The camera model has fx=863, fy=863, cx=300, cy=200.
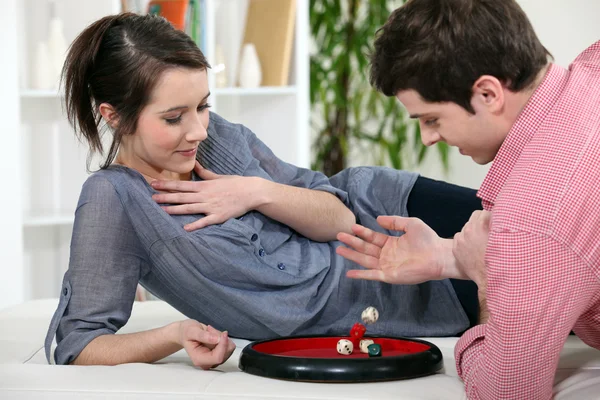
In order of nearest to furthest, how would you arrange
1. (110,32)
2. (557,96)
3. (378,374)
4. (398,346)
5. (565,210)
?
(565,210) → (557,96) → (378,374) → (398,346) → (110,32)

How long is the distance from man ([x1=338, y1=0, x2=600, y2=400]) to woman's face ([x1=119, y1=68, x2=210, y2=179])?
1.54 feet

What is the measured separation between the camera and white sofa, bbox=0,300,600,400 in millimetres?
1328

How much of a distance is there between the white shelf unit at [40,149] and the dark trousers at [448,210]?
1522mm

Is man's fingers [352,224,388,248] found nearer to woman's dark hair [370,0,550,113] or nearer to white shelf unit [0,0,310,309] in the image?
woman's dark hair [370,0,550,113]

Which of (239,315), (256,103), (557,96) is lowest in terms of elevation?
(239,315)

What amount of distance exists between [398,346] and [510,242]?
49cm

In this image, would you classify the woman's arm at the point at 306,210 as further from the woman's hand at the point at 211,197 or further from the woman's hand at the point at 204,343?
the woman's hand at the point at 204,343

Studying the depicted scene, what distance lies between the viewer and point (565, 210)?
1117 mm

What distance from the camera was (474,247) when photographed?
146cm

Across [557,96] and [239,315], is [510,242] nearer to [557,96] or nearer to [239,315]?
[557,96]

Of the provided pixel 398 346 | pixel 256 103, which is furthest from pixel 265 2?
pixel 398 346

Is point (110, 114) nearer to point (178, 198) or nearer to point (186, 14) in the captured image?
point (178, 198)

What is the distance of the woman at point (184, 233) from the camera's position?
160 cm

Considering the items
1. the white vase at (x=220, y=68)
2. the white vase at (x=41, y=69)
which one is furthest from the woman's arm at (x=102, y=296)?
the white vase at (x=220, y=68)
